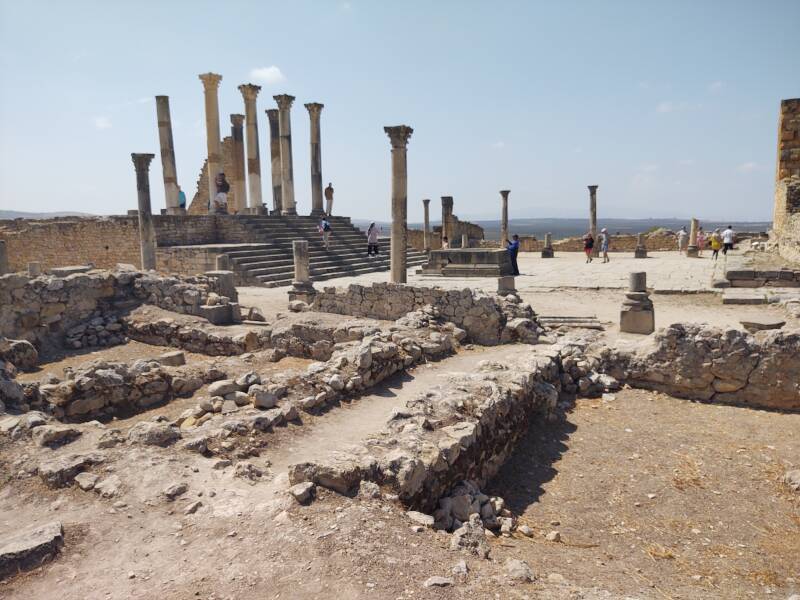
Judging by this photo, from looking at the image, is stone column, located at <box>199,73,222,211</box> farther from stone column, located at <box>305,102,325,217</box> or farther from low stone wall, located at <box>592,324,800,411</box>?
low stone wall, located at <box>592,324,800,411</box>

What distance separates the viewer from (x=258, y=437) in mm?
5988

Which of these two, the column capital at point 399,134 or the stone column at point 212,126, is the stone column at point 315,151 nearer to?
the stone column at point 212,126

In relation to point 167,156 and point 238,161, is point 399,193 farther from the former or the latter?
point 238,161

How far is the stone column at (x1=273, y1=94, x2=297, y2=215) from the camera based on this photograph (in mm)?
28266

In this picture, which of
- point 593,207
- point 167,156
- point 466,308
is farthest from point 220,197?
point 593,207

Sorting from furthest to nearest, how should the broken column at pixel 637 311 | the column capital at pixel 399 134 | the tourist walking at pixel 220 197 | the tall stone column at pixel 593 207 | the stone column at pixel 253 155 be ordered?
the tall stone column at pixel 593 207 → the stone column at pixel 253 155 → the tourist walking at pixel 220 197 → the column capital at pixel 399 134 → the broken column at pixel 637 311

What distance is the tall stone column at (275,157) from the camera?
29359 mm

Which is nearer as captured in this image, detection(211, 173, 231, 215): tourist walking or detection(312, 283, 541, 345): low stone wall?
detection(312, 283, 541, 345): low stone wall

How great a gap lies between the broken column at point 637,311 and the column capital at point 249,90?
2206cm

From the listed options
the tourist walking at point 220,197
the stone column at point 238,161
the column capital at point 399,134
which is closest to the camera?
the column capital at point 399,134

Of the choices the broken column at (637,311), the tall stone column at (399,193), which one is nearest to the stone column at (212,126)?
the tall stone column at (399,193)

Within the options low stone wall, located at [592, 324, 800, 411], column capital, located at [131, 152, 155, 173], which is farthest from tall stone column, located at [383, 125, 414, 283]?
column capital, located at [131, 152, 155, 173]

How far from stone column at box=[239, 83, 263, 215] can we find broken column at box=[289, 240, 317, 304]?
42.8 feet

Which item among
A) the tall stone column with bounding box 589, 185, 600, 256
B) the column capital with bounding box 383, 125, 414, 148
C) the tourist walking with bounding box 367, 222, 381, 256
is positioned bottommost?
the tourist walking with bounding box 367, 222, 381, 256
